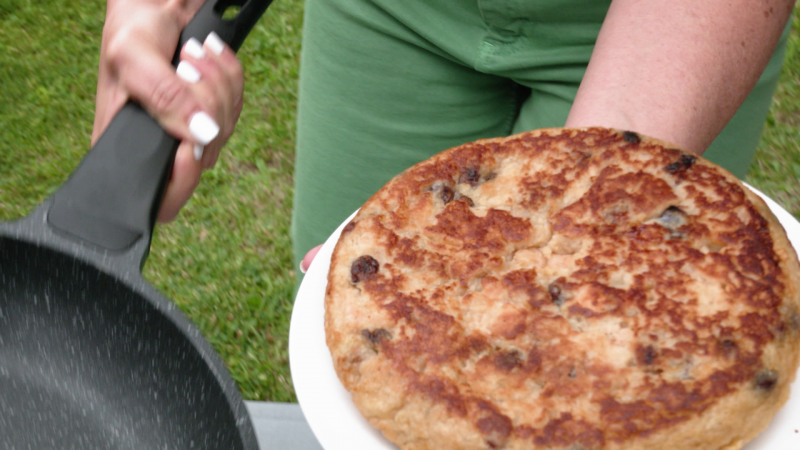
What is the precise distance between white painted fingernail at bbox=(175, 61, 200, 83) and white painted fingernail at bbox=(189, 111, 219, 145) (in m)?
0.09

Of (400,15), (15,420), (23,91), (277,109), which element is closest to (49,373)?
(15,420)

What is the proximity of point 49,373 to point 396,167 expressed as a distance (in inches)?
41.8

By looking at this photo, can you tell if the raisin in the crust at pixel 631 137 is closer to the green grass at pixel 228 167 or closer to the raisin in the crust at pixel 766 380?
the raisin in the crust at pixel 766 380

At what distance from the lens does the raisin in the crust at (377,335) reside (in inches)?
47.8

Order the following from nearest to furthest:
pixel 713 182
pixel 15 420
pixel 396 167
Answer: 1. pixel 713 182
2. pixel 15 420
3. pixel 396 167

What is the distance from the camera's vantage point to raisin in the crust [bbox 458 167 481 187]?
1.40 meters

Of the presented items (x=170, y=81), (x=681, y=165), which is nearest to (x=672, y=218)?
(x=681, y=165)

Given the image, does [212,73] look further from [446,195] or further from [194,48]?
[446,195]

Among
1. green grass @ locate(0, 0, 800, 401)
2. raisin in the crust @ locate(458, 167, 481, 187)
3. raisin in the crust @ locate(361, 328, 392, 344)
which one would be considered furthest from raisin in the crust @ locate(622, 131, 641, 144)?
green grass @ locate(0, 0, 800, 401)

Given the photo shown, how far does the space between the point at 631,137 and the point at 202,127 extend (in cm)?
87

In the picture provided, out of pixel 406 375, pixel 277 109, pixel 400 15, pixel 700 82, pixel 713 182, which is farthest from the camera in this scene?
pixel 277 109

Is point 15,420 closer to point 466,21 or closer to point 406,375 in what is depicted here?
point 406,375

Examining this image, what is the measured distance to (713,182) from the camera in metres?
1.30

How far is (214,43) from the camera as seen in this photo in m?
1.66
